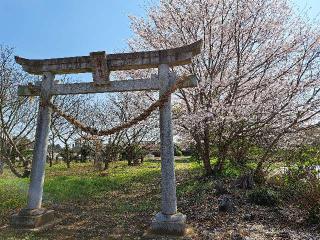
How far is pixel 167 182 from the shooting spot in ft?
25.1

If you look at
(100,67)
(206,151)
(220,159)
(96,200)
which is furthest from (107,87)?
(220,159)

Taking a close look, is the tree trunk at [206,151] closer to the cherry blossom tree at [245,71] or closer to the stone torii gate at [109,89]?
the cherry blossom tree at [245,71]

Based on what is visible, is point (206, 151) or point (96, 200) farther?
point (206, 151)

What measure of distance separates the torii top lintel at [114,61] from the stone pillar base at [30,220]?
12.3 feet

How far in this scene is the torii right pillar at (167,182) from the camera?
24.1ft

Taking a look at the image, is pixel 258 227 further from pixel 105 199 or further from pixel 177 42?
pixel 177 42

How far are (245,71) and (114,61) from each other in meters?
5.96

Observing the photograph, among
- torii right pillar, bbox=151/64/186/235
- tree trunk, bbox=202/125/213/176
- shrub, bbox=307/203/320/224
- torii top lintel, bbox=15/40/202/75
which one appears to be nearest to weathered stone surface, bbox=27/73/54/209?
torii top lintel, bbox=15/40/202/75

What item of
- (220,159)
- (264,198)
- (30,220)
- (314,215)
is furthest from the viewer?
(220,159)

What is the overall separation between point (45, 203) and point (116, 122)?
62.8 feet

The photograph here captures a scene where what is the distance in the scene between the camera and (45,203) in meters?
11.1

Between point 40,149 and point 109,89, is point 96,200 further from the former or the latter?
point 109,89

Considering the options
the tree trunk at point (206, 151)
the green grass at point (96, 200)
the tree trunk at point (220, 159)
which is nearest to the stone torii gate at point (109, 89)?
the green grass at point (96, 200)

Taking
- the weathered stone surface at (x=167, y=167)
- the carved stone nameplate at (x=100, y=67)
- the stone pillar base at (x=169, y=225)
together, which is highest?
the carved stone nameplate at (x=100, y=67)
